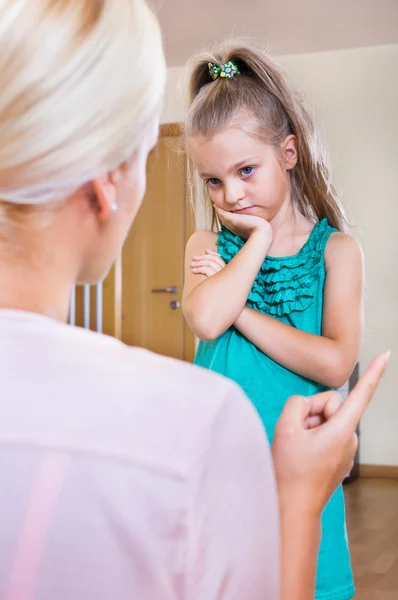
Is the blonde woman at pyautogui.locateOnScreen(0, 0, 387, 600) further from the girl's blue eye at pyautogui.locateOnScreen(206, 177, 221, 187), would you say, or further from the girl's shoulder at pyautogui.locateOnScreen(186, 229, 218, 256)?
the girl's shoulder at pyautogui.locateOnScreen(186, 229, 218, 256)

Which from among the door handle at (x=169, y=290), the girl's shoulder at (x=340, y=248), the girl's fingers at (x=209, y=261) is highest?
the girl's shoulder at (x=340, y=248)

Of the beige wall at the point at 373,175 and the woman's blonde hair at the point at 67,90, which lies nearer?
the woman's blonde hair at the point at 67,90

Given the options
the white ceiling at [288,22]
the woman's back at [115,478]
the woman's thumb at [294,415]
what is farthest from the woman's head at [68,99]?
the white ceiling at [288,22]

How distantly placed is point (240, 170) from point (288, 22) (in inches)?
162

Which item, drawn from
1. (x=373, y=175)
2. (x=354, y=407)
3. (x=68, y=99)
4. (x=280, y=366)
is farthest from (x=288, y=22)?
(x=68, y=99)

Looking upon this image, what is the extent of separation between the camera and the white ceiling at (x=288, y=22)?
4.88 m

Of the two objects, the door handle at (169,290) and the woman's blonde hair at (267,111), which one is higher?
the woman's blonde hair at (267,111)

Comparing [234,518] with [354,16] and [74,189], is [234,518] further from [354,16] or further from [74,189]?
[354,16]

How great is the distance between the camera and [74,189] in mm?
574

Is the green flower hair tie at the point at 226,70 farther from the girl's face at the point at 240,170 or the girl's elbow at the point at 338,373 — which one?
the girl's elbow at the point at 338,373

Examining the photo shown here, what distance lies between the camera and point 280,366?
1368 millimetres

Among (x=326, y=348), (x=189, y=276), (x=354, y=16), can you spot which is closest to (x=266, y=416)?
(x=326, y=348)

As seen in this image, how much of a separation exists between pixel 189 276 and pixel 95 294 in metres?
4.90

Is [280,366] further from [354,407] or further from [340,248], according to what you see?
[354,407]
